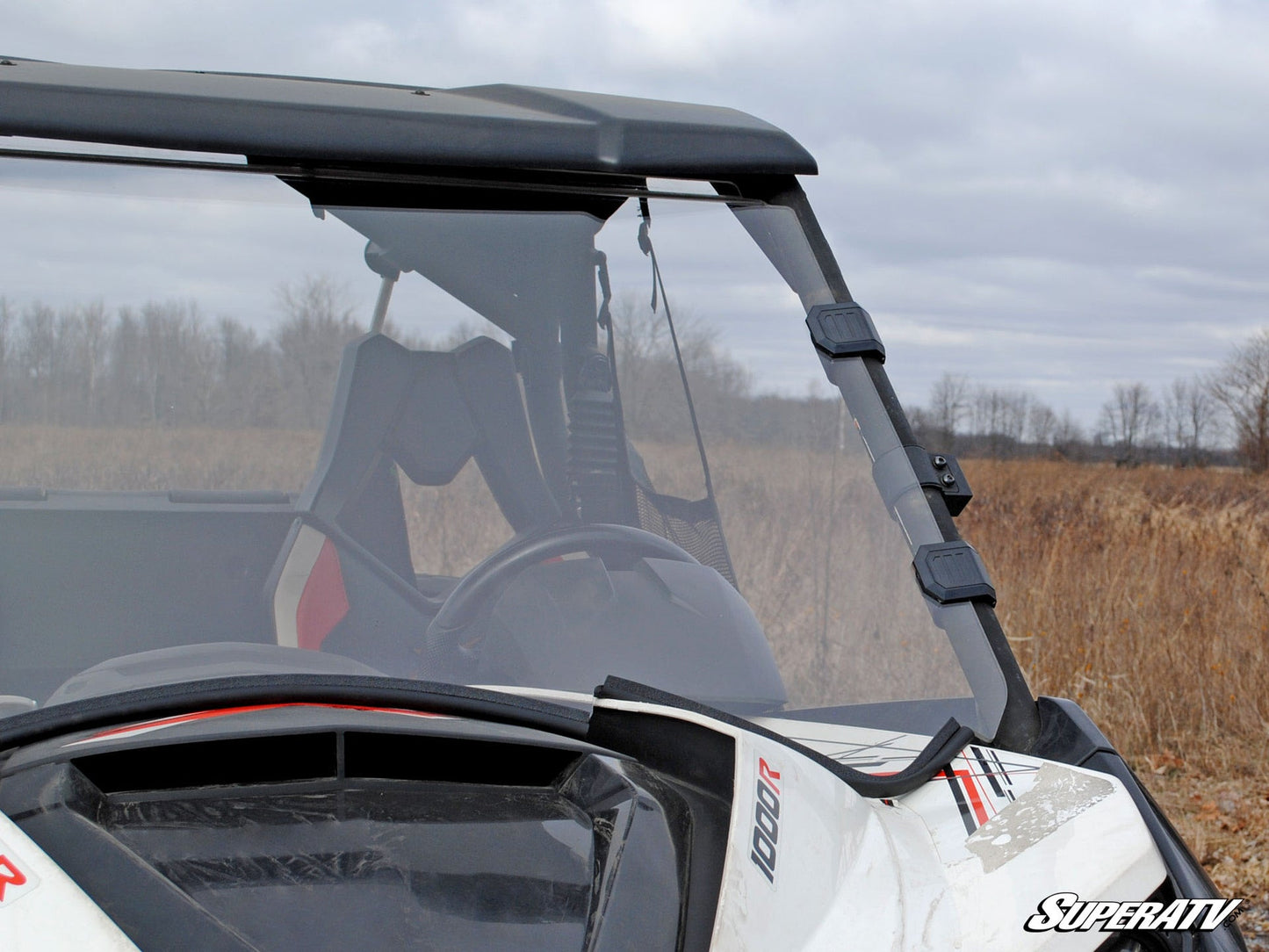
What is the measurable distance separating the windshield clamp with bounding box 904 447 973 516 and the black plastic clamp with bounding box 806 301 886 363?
17 centimetres

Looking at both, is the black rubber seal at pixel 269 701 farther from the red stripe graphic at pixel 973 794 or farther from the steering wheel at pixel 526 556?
the red stripe graphic at pixel 973 794

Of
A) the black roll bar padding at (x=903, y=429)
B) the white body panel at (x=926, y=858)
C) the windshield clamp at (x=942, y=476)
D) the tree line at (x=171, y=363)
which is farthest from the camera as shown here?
the windshield clamp at (x=942, y=476)

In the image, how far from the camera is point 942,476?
157cm

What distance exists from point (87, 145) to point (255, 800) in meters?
0.86

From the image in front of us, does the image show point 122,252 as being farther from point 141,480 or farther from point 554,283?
point 554,283

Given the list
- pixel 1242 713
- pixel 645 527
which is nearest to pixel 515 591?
pixel 645 527

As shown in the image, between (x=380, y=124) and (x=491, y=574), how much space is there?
1.94ft

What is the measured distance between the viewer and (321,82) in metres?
1.66

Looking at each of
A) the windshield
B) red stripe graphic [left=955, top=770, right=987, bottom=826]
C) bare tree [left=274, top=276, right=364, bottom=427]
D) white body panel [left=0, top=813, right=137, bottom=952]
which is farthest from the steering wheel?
white body panel [left=0, top=813, right=137, bottom=952]

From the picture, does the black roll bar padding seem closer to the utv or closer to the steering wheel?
the utv

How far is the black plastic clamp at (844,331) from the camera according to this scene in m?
1.64

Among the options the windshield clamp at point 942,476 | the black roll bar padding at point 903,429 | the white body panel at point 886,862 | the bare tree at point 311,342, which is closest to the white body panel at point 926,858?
the white body panel at point 886,862

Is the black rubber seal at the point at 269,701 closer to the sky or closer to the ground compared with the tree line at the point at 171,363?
closer to the ground

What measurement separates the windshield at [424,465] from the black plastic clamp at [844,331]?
1.1 inches
